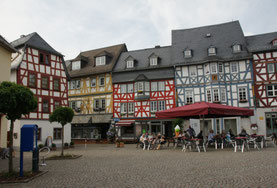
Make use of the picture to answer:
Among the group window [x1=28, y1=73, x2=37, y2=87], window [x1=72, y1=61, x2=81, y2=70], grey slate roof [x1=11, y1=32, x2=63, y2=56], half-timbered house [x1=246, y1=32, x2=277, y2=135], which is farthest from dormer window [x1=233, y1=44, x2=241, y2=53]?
window [x1=28, y1=73, x2=37, y2=87]

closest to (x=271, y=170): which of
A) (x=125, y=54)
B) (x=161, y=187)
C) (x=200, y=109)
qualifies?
(x=161, y=187)

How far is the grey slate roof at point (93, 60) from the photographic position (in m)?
34.5

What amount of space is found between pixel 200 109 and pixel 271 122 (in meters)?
16.6

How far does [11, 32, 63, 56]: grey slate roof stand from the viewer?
24.9 meters

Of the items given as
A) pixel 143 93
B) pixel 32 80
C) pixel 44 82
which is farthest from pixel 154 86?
pixel 32 80

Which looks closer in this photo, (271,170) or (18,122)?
(271,170)

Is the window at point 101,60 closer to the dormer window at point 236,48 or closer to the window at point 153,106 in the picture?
the window at point 153,106

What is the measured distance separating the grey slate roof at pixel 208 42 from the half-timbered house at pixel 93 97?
8.61 metres

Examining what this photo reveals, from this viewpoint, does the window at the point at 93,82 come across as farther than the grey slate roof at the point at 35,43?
Yes

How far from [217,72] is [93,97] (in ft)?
52.0

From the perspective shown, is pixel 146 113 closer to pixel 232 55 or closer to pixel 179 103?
pixel 179 103

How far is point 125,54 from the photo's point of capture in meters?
36.5

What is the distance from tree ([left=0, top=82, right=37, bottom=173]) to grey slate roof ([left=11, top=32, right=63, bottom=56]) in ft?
56.2

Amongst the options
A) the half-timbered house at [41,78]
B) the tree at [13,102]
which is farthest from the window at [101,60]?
the tree at [13,102]
